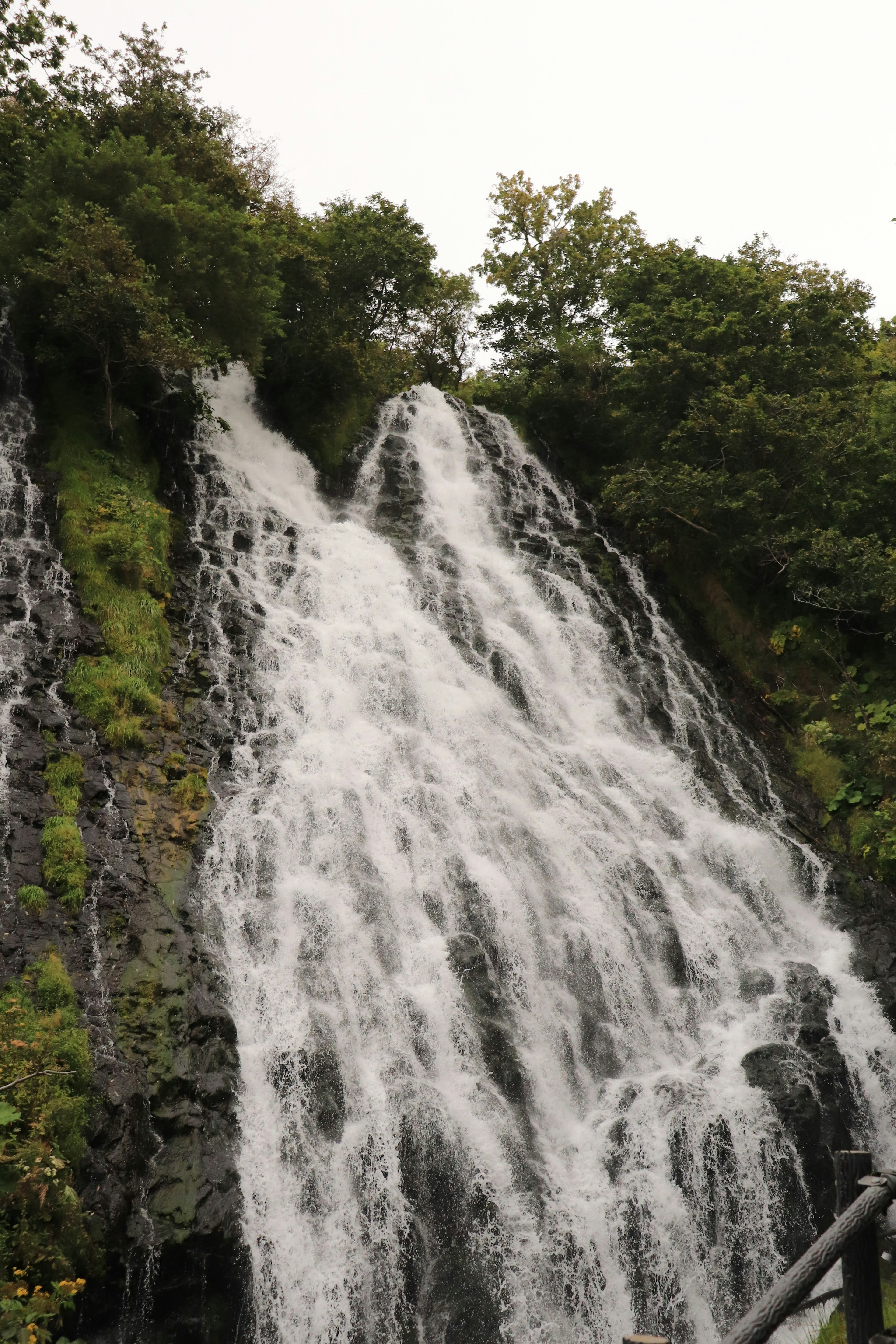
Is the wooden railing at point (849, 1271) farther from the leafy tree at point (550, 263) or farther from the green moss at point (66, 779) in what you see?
the leafy tree at point (550, 263)

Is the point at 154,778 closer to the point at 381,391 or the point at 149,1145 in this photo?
the point at 149,1145

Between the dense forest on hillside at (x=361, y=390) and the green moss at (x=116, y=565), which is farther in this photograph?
the dense forest on hillside at (x=361, y=390)

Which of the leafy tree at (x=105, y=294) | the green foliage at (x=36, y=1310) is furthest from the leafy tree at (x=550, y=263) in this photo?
the green foliage at (x=36, y=1310)

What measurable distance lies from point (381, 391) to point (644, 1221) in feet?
60.9

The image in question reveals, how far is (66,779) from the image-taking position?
31.9 feet

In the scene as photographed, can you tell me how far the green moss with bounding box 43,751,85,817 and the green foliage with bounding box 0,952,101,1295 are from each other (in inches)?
81.0

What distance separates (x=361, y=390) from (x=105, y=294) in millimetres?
7822

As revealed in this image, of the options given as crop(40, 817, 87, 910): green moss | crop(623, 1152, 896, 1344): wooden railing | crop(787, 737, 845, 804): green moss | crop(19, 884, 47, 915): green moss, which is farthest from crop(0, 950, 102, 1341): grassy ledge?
crop(787, 737, 845, 804): green moss

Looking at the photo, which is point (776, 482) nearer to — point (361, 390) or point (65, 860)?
point (361, 390)

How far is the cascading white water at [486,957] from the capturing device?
25.1ft

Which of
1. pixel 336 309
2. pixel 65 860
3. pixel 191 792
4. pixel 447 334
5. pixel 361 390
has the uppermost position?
pixel 447 334

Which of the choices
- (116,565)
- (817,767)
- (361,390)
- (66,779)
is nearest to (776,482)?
(817,767)

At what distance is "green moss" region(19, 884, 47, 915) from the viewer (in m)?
8.35

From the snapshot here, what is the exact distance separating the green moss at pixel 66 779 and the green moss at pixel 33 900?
1.09m
